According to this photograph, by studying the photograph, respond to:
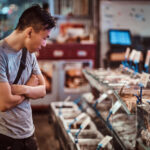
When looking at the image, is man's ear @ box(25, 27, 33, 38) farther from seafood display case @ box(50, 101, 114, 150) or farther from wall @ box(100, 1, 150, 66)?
wall @ box(100, 1, 150, 66)

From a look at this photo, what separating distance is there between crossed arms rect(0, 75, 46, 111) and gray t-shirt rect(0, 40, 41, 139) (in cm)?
5

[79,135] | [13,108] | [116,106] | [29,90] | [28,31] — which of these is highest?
[28,31]

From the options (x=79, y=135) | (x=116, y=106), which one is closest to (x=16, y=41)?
(x=116, y=106)

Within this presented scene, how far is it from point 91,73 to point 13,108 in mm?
→ 1710

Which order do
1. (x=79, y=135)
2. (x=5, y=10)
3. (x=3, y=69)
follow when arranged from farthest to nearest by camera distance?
(x=5, y=10) → (x=79, y=135) → (x=3, y=69)

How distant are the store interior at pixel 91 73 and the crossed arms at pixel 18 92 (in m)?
0.76

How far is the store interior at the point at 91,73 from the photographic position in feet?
9.23

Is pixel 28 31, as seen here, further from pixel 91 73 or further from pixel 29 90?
pixel 91 73

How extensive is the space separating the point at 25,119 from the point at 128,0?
558 centimetres

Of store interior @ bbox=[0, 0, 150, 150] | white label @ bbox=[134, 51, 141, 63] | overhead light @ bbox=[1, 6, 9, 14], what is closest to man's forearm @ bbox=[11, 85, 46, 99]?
store interior @ bbox=[0, 0, 150, 150]

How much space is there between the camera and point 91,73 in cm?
346

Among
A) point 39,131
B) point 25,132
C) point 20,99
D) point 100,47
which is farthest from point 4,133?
point 100,47

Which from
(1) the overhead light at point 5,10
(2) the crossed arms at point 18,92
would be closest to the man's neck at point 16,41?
(2) the crossed arms at point 18,92

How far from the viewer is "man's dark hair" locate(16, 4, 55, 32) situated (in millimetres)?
1791
